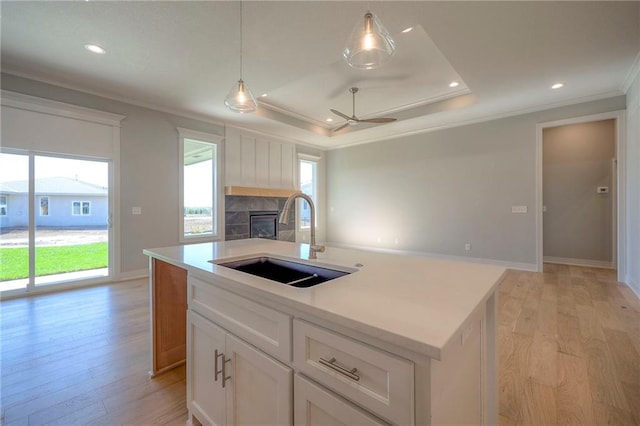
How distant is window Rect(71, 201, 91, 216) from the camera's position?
3.84 meters

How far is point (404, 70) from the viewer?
3.66 meters

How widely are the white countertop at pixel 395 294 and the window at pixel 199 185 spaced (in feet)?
12.2

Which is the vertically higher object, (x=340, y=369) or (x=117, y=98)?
(x=117, y=98)

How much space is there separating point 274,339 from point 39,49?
13.3 feet

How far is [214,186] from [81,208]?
6.54 feet

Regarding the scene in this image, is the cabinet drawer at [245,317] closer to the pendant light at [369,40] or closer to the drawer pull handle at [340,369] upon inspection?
the drawer pull handle at [340,369]

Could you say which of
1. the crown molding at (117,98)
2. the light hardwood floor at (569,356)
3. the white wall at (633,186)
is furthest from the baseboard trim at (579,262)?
the crown molding at (117,98)

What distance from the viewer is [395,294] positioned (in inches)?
35.6

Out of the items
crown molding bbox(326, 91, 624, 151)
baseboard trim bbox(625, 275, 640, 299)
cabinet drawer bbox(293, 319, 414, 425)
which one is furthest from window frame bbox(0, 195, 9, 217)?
baseboard trim bbox(625, 275, 640, 299)

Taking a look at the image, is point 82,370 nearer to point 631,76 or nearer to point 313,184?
point 313,184

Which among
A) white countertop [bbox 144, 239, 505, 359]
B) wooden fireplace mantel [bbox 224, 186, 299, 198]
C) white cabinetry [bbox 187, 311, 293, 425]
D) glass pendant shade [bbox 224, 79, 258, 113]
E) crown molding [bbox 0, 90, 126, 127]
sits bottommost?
white cabinetry [bbox 187, 311, 293, 425]

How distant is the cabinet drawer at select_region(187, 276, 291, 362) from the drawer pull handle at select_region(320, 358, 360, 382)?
16 cm

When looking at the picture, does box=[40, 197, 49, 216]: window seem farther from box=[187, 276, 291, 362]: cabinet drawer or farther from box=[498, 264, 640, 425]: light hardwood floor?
box=[498, 264, 640, 425]: light hardwood floor

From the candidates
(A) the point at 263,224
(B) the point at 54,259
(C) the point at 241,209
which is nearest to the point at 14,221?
(B) the point at 54,259
